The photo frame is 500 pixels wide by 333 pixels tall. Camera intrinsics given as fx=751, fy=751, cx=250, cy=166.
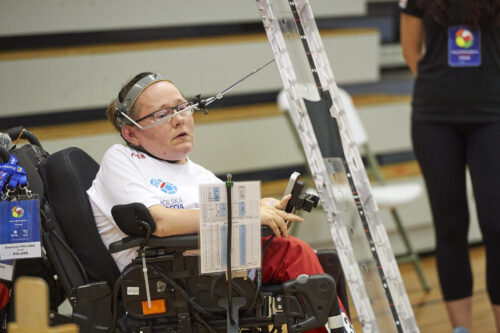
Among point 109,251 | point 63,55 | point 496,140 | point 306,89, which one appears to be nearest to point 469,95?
point 496,140

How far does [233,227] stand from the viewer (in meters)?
1.81

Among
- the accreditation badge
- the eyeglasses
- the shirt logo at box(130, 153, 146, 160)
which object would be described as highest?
the accreditation badge

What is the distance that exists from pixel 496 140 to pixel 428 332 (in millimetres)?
1005

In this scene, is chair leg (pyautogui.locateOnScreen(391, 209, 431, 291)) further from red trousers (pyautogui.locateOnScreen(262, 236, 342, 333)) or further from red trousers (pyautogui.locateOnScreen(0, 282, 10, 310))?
red trousers (pyautogui.locateOnScreen(0, 282, 10, 310))

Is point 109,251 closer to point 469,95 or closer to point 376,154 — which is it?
point 469,95

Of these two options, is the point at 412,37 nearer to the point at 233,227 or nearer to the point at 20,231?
the point at 233,227

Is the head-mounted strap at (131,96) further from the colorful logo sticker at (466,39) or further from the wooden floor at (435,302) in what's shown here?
the wooden floor at (435,302)

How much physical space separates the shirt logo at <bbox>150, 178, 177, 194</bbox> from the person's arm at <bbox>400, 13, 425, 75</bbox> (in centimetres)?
106

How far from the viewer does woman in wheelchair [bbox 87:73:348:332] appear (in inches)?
78.3

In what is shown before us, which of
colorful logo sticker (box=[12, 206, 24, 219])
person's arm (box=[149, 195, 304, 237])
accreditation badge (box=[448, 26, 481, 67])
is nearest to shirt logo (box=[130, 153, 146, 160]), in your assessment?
person's arm (box=[149, 195, 304, 237])

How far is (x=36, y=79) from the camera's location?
3.53 m

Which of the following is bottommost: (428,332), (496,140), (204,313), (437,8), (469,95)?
(428,332)

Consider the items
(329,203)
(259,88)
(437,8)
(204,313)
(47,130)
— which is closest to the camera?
(329,203)

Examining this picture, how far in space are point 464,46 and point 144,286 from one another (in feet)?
4.25
